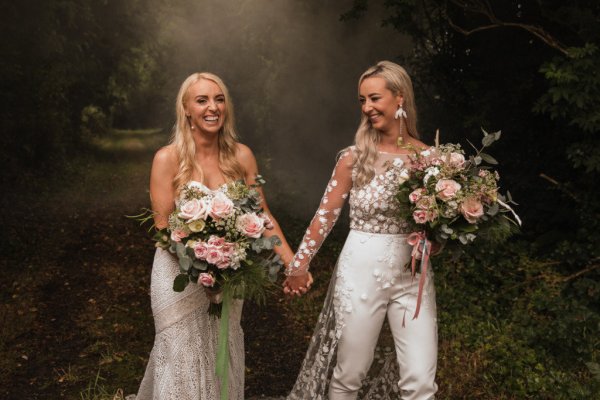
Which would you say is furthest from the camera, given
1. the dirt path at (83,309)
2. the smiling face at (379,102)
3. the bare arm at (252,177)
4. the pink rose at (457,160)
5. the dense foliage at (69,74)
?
the dense foliage at (69,74)

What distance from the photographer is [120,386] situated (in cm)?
518

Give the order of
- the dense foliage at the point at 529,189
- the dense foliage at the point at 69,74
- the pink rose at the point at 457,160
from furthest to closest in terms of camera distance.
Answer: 1. the dense foliage at the point at 69,74
2. the dense foliage at the point at 529,189
3. the pink rose at the point at 457,160

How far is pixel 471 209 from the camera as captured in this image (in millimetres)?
3219

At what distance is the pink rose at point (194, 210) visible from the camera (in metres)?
3.07

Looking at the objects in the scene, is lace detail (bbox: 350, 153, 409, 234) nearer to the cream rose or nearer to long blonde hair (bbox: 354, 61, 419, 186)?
long blonde hair (bbox: 354, 61, 419, 186)

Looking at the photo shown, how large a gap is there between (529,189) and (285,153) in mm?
8020

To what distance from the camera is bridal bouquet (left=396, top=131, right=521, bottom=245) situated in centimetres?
323

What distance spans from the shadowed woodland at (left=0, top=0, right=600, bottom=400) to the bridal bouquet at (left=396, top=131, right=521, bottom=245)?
1.12 m

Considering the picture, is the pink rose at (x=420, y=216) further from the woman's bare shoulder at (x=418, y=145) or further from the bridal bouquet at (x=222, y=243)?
the bridal bouquet at (x=222, y=243)

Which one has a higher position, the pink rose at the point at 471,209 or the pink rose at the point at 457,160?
the pink rose at the point at 457,160

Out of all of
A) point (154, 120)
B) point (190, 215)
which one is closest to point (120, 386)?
point (190, 215)

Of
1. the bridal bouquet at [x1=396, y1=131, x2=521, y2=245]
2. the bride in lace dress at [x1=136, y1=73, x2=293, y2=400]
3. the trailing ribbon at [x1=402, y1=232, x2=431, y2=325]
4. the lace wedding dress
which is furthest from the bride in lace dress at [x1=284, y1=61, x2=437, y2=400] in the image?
the bride in lace dress at [x1=136, y1=73, x2=293, y2=400]

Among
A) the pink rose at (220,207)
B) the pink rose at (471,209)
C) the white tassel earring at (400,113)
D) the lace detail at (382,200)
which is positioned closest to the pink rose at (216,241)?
the pink rose at (220,207)

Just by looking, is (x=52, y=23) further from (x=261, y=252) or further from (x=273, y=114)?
(x=261, y=252)
